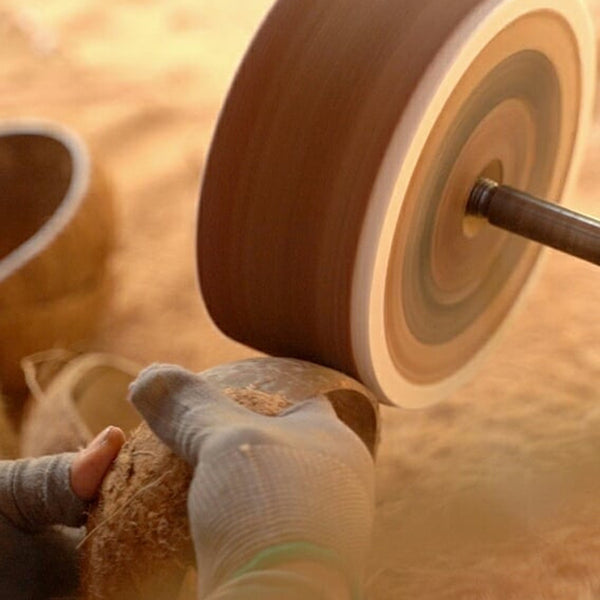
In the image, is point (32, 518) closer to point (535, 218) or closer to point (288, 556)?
point (288, 556)

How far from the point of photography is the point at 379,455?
3.56 feet

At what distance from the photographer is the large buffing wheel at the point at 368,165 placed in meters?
0.80

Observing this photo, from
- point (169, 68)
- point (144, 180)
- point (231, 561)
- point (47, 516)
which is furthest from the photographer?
point (169, 68)

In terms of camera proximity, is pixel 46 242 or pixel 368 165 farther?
pixel 46 242

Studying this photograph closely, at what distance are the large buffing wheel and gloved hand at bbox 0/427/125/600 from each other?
19 centimetres

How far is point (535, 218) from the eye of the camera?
958 millimetres

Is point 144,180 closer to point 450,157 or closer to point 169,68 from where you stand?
point 169,68

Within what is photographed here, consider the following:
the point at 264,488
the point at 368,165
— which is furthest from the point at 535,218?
the point at 264,488

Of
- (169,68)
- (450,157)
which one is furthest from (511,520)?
(169,68)

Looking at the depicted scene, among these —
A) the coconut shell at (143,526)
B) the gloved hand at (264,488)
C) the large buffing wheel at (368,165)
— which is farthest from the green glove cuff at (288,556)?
the large buffing wheel at (368,165)

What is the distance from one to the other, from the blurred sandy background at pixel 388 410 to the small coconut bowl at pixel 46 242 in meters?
0.06

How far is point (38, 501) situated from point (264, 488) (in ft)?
0.70

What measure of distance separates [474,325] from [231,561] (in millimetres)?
494

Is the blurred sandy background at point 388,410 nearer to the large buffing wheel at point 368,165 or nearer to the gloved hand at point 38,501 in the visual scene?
the large buffing wheel at point 368,165
